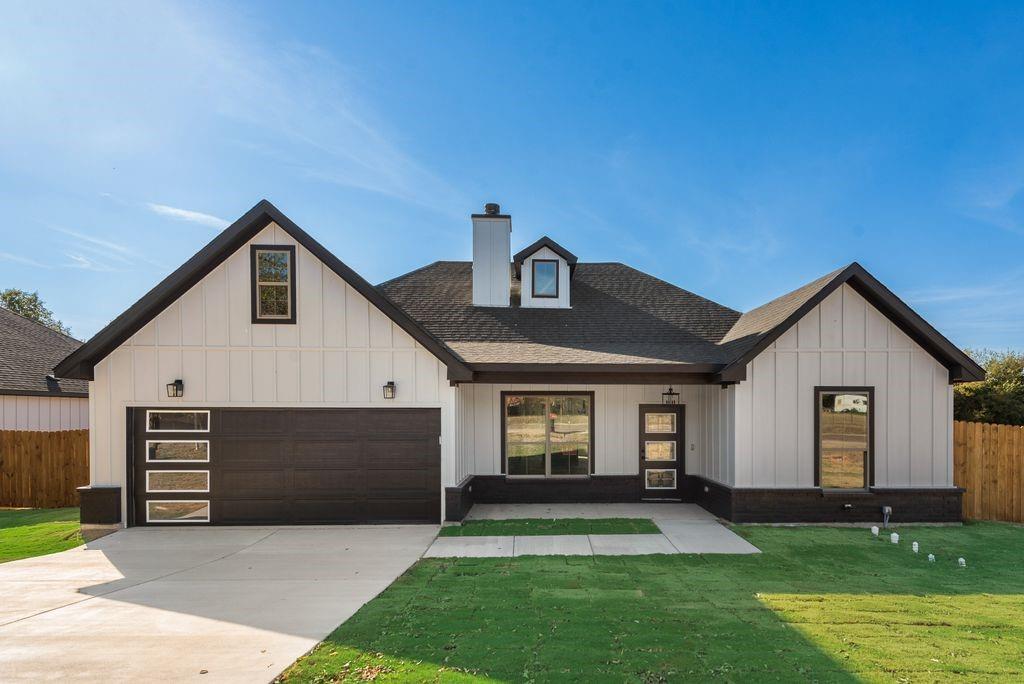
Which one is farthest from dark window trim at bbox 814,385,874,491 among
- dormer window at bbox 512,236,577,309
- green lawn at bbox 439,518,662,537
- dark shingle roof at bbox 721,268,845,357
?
dormer window at bbox 512,236,577,309

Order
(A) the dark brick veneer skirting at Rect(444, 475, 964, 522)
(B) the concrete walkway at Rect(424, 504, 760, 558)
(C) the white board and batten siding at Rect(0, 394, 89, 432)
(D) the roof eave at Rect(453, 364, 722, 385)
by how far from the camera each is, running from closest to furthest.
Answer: (B) the concrete walkway at Rect(424, 504, 760, 558)
(A) the dark brick veneer skirting at Rect(444, 475, 964, 522)
(D) the roof eave at Rect(453, 364, 722, 385)
(C) the white board and batten siding at Rect(0, 394, 89, 432)

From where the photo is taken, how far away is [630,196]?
16.3 m

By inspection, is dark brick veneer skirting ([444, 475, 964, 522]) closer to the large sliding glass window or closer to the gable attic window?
the large sliding glass window

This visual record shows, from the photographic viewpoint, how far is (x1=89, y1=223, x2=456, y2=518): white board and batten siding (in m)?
8.37

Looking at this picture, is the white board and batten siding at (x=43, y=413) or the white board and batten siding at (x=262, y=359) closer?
the white board and batten siding at (x=262, y=359)

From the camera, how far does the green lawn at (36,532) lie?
7457mm

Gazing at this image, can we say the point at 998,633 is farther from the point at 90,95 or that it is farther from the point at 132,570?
the point at 90,95

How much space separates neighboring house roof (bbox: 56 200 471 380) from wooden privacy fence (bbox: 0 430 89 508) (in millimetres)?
4311

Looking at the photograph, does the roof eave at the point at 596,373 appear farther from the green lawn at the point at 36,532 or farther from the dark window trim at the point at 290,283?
the green lawn at the point at 36,532

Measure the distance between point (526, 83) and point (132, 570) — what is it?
14.3 meters

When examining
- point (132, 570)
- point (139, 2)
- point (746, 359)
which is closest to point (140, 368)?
point (132, 570)

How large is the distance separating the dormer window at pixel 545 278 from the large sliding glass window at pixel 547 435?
2.96 m

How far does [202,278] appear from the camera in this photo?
8375 mm

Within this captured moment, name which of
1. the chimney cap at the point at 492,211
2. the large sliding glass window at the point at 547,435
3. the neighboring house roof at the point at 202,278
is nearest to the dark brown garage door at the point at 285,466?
the neighboring house roof at the point at 202,278
